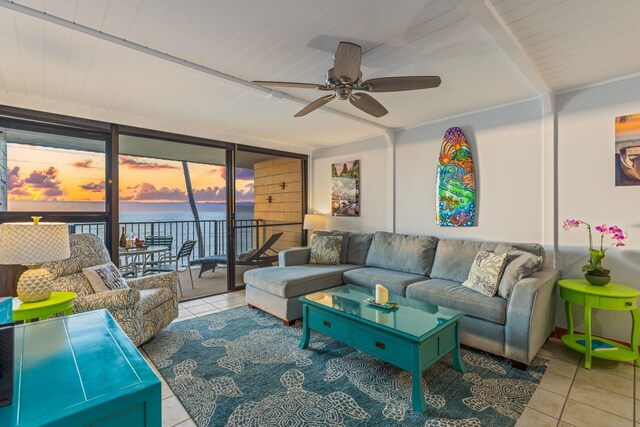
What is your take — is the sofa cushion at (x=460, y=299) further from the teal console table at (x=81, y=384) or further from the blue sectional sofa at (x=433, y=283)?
the teal console table at (x=81, y=384)

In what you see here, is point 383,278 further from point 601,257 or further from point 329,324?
point 601,257

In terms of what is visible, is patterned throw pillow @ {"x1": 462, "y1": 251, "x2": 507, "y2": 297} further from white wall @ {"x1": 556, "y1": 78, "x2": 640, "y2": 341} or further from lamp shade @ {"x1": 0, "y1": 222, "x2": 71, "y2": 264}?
lamp shade @ {"x1": 0, "y1": 222, "x2": 71, "y2": 264}

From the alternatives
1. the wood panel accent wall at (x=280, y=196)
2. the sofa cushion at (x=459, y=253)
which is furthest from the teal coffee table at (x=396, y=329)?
the wood panel accent wall at (x=280, y=196)

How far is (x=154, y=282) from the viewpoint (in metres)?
3.07

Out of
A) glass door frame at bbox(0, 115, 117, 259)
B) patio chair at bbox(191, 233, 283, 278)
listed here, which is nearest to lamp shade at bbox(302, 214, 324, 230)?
patio chair at bbox(191, 233, 283, 278)

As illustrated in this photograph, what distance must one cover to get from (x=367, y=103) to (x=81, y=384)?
2256 mm

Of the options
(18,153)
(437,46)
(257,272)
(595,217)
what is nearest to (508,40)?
(437,46)

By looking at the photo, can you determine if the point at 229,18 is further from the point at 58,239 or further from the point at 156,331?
the point at 156,331

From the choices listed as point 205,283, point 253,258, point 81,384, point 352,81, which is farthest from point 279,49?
point 205,283

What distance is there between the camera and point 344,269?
12.7ft

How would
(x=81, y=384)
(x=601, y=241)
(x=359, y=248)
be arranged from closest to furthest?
(x=81, y=384) → (x=601, y=241) → (x=359, y=248)

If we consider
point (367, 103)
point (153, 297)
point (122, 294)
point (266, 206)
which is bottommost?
point (153, 297)

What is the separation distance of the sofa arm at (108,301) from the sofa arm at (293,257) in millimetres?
1876

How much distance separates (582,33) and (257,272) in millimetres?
3492
